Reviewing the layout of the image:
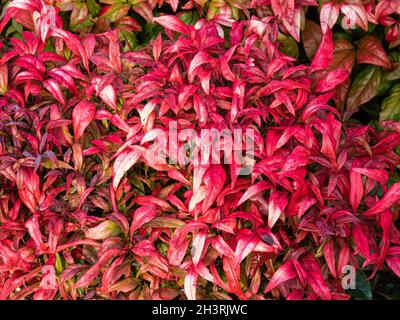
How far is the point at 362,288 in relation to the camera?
1751 millimetres

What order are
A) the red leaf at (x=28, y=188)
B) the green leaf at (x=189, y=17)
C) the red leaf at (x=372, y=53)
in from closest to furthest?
the red leaf at (x=28, y=188)
the red leaf at (x=372, y=53)
the green leaf at (x=189, y=17)

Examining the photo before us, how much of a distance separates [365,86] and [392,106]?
0.38 ft

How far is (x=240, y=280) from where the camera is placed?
1680 mm

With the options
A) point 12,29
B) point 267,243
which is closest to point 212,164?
point 267,243

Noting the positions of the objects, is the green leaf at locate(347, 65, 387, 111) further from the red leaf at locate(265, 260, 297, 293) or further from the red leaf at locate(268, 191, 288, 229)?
the red leaf at locate(265, 260, 297, 293)

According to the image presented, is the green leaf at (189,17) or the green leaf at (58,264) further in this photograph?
the green leaf at (189,17)

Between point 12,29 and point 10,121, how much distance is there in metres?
0.55

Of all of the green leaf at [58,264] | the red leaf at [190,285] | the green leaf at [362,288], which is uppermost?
the red leaf at [190,285]

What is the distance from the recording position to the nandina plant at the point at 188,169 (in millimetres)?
1606

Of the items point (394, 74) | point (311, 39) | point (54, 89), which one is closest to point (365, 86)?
point (394, 74)

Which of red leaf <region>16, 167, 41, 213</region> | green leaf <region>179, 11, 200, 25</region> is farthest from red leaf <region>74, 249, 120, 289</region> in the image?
green leaf <region>179, 11, 200, 25</region>

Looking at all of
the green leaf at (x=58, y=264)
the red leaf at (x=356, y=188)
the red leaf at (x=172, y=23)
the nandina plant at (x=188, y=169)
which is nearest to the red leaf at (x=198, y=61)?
the nandina plant at (x=188, y=169)

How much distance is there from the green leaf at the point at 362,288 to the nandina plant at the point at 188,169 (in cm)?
1

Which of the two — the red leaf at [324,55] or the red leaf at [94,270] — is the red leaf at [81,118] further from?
the red leaf at [324,55]
